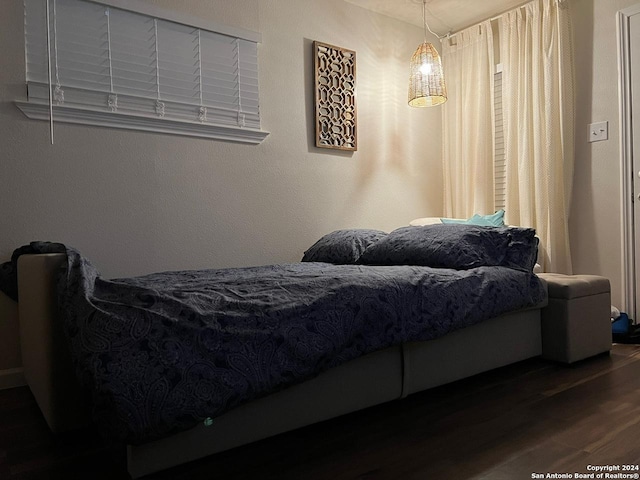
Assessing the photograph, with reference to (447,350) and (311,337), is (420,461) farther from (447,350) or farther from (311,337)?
(447,350)

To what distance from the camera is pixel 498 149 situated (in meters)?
3.70

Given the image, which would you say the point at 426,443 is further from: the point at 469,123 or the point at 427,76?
the point at 469,123

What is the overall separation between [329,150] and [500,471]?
251 centimetres

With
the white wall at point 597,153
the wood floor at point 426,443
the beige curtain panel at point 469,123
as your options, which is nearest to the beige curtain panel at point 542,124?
the white wall at point 597,153

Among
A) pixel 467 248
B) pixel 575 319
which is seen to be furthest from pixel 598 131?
pixel 467 248

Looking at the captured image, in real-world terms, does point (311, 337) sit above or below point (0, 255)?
below

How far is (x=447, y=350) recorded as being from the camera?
1.93m

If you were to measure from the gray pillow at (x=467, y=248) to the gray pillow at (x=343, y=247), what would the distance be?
0.91 ft

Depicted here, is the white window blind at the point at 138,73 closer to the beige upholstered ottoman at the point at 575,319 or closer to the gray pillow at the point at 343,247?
the gray pillow at the point at 343,247

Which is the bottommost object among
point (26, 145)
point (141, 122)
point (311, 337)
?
point (311, 337)

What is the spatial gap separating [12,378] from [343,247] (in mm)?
1797

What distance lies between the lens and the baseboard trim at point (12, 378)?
7.40 ft

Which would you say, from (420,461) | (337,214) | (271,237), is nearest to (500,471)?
(420,461)

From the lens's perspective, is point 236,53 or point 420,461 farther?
point 236,53
